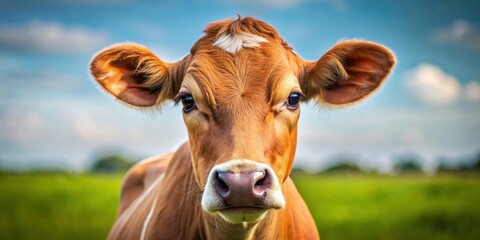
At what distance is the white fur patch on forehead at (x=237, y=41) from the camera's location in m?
4.38

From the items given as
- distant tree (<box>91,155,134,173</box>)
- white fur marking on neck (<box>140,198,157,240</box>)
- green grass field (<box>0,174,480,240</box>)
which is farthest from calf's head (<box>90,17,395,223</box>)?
distant tree (<box>91,155,134,173</box>)

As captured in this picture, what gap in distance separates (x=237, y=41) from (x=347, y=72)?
1.17m

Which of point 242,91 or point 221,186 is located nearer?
point 221,186

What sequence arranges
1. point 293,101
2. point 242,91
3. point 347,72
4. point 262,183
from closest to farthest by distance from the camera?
point 262,183
point 242,91
point 293,101
point 347,72

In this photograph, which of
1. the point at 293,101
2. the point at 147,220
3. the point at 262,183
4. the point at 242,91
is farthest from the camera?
the point at 147,220

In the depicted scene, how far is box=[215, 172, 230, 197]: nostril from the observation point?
3.54m

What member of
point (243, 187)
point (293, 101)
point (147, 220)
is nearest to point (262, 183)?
point (243, 187)

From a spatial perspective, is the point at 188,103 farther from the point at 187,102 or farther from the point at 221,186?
the point at 221,186

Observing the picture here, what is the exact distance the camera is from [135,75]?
5129 millimetres

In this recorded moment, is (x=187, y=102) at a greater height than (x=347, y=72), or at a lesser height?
lesser

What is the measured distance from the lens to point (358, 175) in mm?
44594

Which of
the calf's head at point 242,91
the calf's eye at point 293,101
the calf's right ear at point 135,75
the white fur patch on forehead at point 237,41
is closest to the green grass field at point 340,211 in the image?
the calf's head at point 242,91

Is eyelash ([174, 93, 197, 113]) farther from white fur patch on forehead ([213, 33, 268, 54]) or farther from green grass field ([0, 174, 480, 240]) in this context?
green grass field ([0, 174, 480, 240])

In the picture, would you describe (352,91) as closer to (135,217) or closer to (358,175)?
(135,217)
